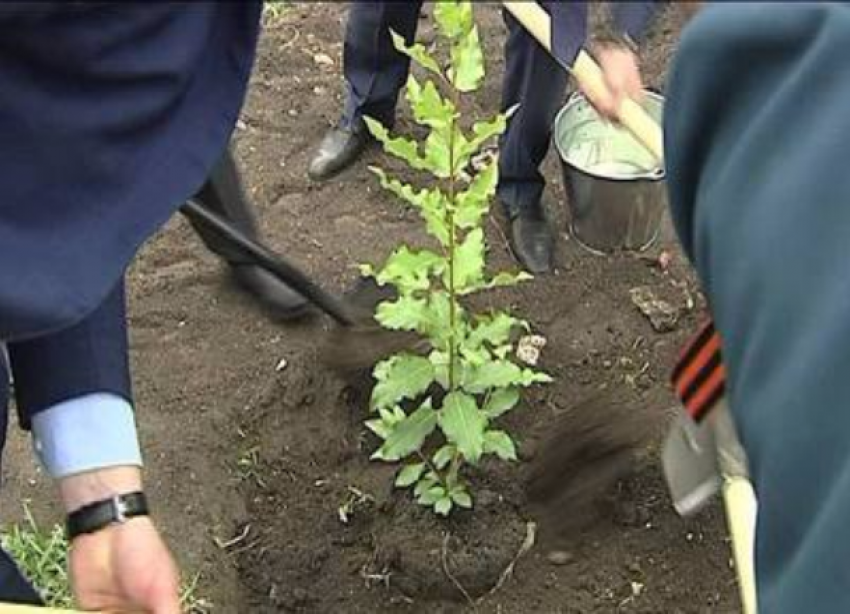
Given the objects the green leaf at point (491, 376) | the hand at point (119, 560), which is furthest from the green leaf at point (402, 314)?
the hand at point (119, 560)

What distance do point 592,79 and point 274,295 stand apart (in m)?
1.05

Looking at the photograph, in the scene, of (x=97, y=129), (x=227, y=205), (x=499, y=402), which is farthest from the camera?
(x=227, y=205)

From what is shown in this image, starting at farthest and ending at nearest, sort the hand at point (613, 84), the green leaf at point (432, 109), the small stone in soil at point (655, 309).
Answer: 1. the small stone in soil at point (655, 309)
2. the green leaf at point (432, 109)
3. the hand at point (613, 84)

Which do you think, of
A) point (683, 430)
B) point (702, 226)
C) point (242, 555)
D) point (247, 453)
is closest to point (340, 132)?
point (247, 453)

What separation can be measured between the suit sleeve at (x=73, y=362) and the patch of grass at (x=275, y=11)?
7.17ft

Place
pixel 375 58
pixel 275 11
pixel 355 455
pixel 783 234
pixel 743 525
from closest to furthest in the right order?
pixel 783 234 < pixel 743 525 < pixel 355 455 < pixel 375 58 < pixel 275 11

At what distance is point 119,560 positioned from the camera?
Result: 5.41 feet

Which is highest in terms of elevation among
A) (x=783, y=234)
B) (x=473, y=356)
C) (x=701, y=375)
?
(x=783, y=234)

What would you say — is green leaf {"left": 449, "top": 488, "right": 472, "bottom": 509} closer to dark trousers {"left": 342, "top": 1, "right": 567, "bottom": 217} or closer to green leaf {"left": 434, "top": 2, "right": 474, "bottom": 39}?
green leaf {"left": 434, "top": 2, "right": 474, "bottom": 39}

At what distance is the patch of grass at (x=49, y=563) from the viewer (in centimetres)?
250

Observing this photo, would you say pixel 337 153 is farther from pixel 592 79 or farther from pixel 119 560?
pixel 119 560

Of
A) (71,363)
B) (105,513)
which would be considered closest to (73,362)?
(71,363)

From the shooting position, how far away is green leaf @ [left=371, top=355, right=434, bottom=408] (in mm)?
2357

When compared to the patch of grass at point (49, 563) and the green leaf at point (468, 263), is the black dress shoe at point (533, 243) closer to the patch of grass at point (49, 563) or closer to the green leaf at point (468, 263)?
the green leaf at point (468, 263)
